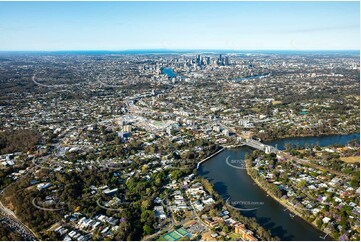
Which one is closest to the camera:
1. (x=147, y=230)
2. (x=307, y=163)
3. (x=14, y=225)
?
(x=147, y=230)

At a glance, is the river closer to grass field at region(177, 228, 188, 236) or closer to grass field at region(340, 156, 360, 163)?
grass field at region(177, 228, 188, 236)

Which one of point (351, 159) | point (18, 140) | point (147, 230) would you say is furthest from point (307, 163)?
point (18, 140)

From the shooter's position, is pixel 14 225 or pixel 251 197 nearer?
pixel 14 225

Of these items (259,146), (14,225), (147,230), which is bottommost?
(14,225)

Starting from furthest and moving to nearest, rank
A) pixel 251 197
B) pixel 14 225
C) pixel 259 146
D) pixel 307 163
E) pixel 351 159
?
pixel 259 146 → pixel 351 159 → pixel 307 163 → pixel 251 197 → pixel 14 225

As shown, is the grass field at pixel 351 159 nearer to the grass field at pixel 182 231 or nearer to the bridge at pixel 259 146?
the bridge at pixel 259 146

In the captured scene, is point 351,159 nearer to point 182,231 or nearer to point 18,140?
point 182,231

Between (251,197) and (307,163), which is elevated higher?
(307,163)
